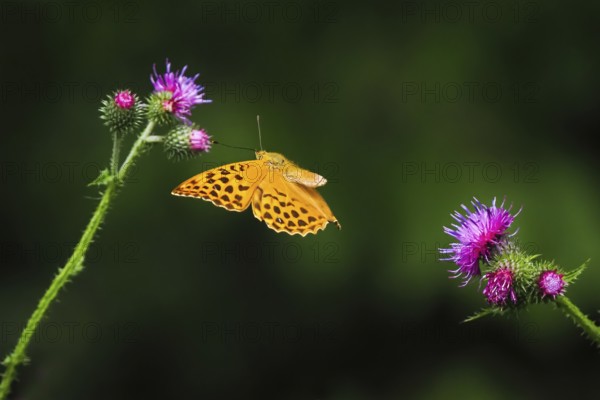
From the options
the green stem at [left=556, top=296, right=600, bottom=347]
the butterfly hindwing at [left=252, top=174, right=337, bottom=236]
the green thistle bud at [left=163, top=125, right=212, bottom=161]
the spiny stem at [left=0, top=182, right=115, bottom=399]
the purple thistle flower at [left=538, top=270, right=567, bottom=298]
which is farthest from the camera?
the butterfly hindwing at [left=252, top=174, right=337, bottom=236]

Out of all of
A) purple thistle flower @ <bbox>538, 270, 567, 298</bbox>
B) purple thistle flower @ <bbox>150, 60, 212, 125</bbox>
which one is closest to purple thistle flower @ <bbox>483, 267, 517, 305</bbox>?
purple thistle flower @ <bbox>538, 270, 567, 298</bbox>

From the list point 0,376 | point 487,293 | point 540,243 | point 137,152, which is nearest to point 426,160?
point 540,243

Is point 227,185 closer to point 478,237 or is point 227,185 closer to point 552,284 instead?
point 478,237

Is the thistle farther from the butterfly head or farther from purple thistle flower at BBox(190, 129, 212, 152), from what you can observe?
purple thistle flower at BBox(190, 129, 212, 152)

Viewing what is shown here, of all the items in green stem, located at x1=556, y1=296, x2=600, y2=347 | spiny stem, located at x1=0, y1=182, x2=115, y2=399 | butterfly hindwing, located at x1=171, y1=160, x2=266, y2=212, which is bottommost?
spiny stem, located at x1=0, y1=182, x2=115, y2=399

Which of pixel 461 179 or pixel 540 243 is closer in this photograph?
pixel 540 243

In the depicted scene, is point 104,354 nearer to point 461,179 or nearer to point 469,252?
point 461,179
